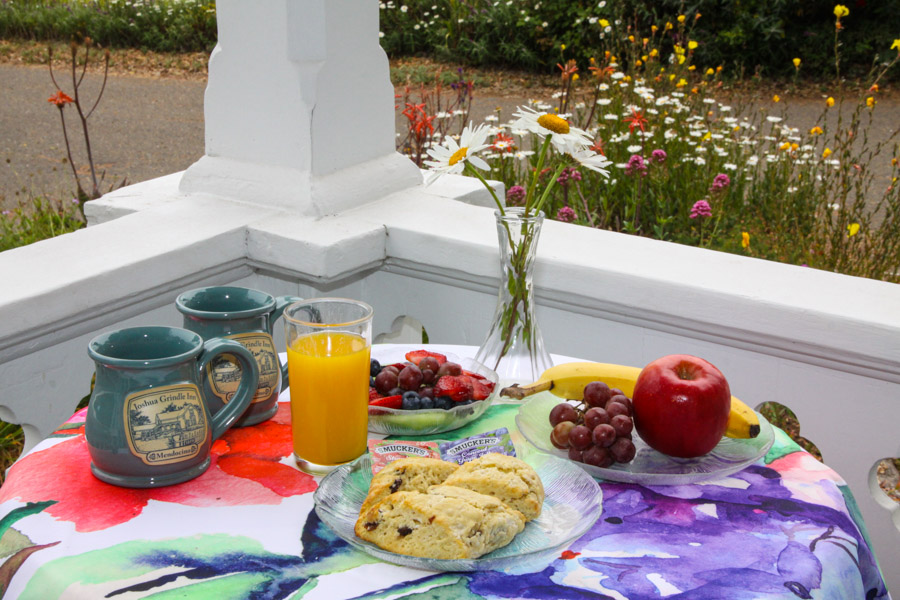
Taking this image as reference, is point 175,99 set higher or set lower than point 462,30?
lower

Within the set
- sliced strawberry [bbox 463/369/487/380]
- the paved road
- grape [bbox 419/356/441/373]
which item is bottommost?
the paved road

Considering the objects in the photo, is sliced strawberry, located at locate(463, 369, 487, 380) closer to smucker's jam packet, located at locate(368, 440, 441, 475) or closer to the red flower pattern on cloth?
smucker's jam packet, located at locate(368, 440, 441, 475)

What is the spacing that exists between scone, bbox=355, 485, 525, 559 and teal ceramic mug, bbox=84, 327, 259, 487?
9.9 inches

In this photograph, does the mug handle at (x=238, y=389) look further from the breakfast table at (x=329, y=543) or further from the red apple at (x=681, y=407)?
the red apple at (x=681, y=407)

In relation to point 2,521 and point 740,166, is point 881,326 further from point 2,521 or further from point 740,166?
point 740,166

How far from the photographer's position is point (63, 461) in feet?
3.82

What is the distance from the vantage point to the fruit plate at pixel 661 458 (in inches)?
44.8

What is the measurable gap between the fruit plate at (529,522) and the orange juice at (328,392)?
0.14 feet

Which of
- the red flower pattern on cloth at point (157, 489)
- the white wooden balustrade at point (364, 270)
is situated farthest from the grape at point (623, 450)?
the white wooden balustrade at point (364, 270)

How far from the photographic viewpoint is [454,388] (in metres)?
1.24

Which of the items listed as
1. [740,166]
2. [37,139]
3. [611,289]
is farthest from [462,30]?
[611,289]

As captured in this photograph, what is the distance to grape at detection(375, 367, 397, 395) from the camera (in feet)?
4.11

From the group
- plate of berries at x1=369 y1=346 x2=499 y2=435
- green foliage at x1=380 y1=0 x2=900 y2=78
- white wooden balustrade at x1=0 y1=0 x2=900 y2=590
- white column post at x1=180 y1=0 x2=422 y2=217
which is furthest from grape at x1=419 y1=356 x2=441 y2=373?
green foliage at x1=380 y1=0 x2=900 y2=78

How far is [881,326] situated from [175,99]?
22.5ft
